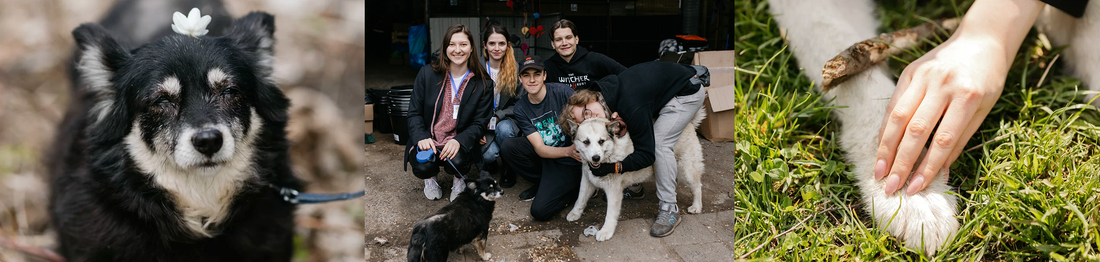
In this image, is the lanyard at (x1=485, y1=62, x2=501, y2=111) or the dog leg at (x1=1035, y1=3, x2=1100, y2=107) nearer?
the lanyard at (x1=485, y1=62, x2=501, y2=111)

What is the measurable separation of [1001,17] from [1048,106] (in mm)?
539

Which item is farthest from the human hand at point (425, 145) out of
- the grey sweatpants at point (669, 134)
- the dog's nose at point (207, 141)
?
the grey sweatpants at point (669, 134)

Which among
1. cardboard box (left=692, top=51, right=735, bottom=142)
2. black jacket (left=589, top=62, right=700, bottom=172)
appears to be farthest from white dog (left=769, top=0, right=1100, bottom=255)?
black jacket (left=589, top=62, right=700, bottom=172)

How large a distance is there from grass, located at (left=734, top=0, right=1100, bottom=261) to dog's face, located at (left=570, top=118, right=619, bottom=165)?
781 mm

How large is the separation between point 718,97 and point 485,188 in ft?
3.18

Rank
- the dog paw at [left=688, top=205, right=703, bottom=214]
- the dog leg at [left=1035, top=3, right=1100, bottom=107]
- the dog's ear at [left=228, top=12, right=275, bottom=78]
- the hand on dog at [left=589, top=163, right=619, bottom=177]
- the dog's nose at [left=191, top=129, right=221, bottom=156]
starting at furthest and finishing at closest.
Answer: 1. the dog leg at [left=1035, top=3, right=1100, bottom=107]
2. the dog paw at [left=688, top=205, right=703, bottom=214]
3. the hand on dog at [left=589, top=163, right=619, bottom=177]
4. the dog's ear at [left=228, top=12, right=275, bottom=78]
5. the dog's nose at [left=191, top=129, right=221, bottom=156]

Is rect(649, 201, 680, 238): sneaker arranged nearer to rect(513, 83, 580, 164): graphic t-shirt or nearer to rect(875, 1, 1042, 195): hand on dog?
rect(513, 83, 580, 164): graphic t-shirt

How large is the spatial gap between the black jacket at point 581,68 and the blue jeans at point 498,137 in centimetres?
19

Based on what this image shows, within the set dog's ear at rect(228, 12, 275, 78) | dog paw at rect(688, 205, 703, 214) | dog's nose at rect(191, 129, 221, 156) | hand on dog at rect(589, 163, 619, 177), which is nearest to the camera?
A: dog's nose at rect(191, 129, 221, 156)

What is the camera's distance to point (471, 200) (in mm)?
1597

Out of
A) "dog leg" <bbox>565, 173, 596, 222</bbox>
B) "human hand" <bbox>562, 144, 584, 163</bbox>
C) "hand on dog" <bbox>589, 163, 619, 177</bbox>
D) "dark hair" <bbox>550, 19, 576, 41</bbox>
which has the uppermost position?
"dark hair" <bbox>550, 19, 576, 41</bbox>

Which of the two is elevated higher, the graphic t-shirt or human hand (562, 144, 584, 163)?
the graphic t-shirt

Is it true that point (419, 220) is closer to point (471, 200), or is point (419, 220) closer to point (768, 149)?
point (471, 200)

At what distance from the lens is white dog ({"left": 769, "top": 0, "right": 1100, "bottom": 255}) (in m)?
1.76
